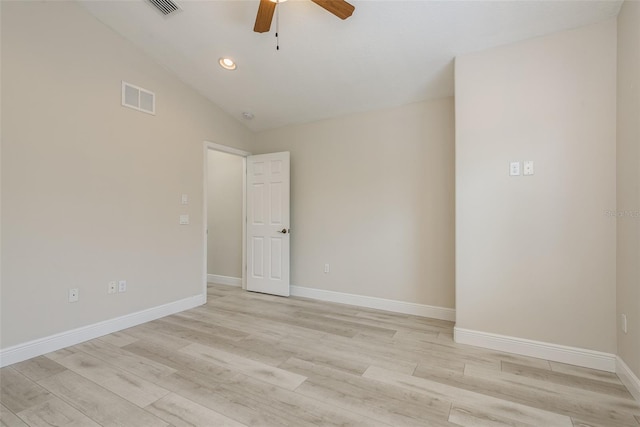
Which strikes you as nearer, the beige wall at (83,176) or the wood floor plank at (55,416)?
the wood floor plank at (55,416)

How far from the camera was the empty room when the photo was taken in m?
1.87

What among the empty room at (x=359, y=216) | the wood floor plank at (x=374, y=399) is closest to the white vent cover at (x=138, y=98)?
the empty room at (x=359, y=216)

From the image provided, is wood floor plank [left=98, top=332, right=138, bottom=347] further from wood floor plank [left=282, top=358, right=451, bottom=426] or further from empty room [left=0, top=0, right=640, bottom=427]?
wood floor plank [left=282, top=358, right=451, bottom=426]

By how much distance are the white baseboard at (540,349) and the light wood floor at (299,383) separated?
0.25 feet

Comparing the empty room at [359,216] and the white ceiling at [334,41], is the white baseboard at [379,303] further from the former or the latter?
the white ceiling at [334,41]

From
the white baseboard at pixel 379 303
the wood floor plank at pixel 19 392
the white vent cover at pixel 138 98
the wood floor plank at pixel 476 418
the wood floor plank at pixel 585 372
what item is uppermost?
the white vent cover at pixel 138 98

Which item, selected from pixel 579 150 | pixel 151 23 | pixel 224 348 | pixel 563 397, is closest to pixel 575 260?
pixel 579 150

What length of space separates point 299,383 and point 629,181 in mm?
2618

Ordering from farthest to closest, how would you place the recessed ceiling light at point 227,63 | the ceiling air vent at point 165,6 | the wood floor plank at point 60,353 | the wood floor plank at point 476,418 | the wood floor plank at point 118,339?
the recessed ceiling light at point 227,63
the wood floor plank at point 118,339
the ceiling air vent at point 165,6
the wood floor plank at point 60,353
the wood floor plank at point 476,418

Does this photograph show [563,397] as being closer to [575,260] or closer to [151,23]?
[575,260]

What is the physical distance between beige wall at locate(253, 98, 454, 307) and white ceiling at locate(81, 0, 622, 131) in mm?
350

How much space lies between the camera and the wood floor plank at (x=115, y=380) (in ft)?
5.97

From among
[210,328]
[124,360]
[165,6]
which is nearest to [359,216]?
[210,328]

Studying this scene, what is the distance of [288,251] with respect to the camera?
4.07 metres
